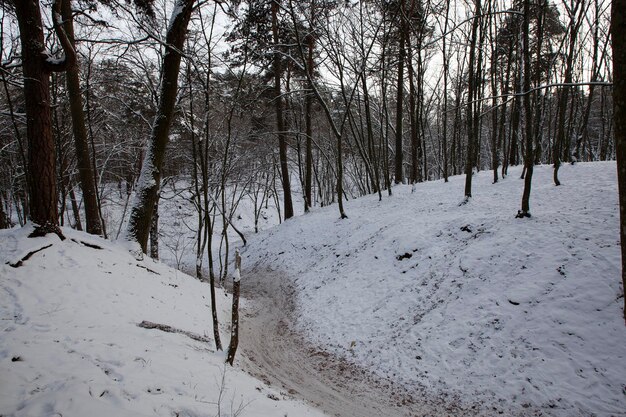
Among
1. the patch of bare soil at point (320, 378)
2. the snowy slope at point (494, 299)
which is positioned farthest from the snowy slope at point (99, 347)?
the snowy slope at point (494, 299)

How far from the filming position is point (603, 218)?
6.89 metres

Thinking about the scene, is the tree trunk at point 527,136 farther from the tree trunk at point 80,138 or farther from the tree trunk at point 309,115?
the tree trunk at point 80,138

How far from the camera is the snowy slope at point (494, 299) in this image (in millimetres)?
4863

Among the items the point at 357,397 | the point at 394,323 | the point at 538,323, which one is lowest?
the point at 357,397

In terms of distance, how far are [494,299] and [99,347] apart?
6926 mm

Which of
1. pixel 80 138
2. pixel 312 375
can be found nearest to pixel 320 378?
pixel 312 375

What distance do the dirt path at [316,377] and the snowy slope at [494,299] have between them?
1.10ft

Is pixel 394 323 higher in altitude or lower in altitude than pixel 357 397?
higher

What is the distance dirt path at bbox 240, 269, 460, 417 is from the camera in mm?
5188

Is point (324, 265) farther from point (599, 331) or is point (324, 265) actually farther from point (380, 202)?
point (599, 331)

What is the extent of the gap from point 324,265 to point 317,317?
319cm

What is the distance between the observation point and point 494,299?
6.43 m

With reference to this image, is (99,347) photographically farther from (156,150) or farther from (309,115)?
(309,115)

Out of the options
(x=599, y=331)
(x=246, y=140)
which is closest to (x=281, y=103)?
(x=246, y=140)
